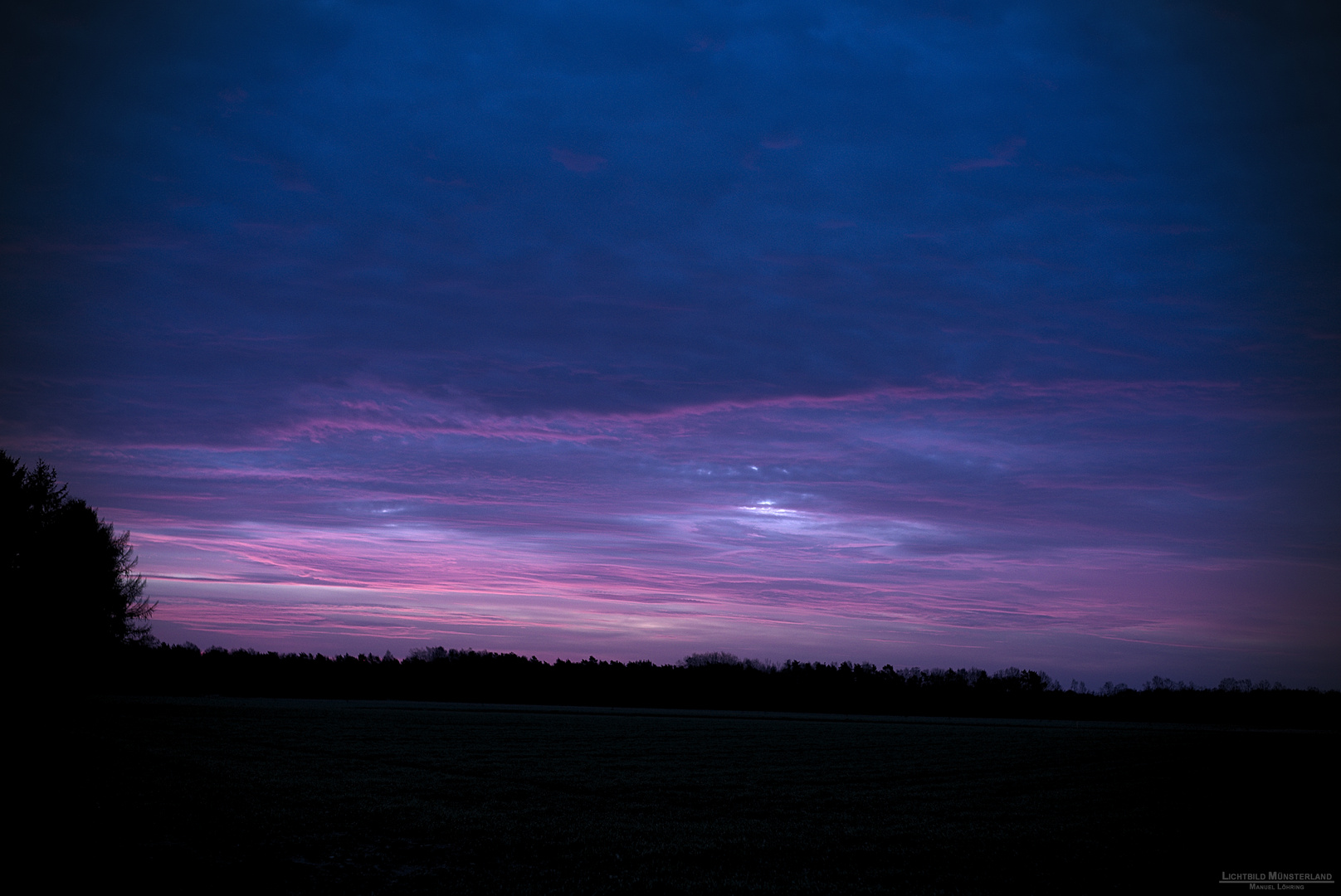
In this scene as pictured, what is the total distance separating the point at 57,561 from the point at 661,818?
6106 cm

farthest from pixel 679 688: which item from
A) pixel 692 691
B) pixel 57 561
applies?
pixel 57 561

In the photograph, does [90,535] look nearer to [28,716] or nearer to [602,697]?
[28,716]

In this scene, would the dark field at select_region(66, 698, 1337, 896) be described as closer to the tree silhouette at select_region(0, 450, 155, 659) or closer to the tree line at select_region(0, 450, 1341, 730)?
the tree silhouette at select_region(0, 450, 155, 659)

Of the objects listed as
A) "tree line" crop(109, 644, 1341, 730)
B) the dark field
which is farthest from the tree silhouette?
"tree line" crop(109, 644, 1341, 730)

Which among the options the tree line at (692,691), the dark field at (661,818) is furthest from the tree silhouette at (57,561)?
the tree line at (692,691)

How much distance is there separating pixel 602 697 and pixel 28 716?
4686 inches

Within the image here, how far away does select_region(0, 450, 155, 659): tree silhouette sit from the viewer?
59469 mm

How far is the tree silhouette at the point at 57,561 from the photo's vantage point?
59.5 meters

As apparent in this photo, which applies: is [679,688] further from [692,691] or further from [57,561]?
[57,561]

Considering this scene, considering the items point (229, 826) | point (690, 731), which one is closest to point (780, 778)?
point (229, 826)

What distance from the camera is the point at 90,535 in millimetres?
68312

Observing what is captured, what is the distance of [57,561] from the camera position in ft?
203

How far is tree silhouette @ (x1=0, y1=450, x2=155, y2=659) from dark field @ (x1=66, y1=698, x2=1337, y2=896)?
767 inches

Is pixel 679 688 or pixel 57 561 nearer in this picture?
pixel 57 561
